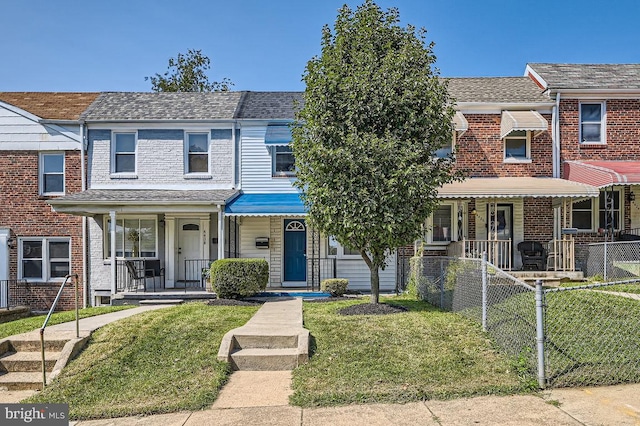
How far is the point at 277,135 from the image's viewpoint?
53.5 ft

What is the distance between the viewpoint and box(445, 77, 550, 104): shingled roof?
650 inches

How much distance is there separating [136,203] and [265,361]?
8.66 m

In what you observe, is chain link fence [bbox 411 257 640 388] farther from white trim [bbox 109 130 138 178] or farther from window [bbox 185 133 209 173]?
white trim [bbox 109 130 138 178]

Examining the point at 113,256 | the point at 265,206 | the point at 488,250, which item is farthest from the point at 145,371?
the point at 488,250

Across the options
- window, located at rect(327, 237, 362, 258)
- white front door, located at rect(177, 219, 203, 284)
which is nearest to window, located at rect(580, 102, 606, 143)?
window, located at rect(327, 237, 362, 258)

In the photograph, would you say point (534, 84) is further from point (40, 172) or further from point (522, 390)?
point (40, 172)

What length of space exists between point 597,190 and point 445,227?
4.49 m

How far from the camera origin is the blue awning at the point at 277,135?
16219 millimetres

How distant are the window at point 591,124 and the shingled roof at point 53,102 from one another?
16.6 m

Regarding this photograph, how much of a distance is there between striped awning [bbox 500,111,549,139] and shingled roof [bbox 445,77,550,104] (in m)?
0.54

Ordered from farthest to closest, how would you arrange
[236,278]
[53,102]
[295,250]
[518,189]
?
[53,102] → [295,250] → [518,189] → [236,278]

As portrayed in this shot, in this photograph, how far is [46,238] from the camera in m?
16.5

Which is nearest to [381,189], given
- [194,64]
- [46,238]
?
[46,238]

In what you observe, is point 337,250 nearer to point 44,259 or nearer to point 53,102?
point 44,259
